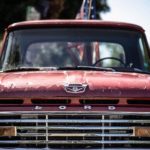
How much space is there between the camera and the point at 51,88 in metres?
5.16

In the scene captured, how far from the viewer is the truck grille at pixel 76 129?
16.9 ft

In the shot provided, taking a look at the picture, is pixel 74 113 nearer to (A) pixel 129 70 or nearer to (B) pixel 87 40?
(A) pixel 129 70

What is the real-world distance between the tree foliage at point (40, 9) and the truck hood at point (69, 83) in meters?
19.9

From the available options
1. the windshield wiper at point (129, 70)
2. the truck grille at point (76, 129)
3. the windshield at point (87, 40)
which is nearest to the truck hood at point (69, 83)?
the truck grille at point (76, 129)

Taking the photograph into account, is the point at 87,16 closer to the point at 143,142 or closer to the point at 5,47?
the point at 5,47

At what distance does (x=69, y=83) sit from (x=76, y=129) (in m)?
0.38

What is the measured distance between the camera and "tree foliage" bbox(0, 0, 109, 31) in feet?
86.9

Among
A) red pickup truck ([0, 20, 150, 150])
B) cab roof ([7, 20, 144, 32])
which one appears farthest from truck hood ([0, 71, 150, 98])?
cab roof ([7, 20, 144, 32])

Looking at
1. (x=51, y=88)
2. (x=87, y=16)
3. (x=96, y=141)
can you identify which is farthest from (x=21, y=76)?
(x=87, y=16)

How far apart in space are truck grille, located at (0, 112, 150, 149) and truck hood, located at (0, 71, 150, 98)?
0.54 feet

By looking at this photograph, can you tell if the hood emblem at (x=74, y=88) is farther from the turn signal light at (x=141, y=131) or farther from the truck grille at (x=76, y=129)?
the turn signal light at (x=141, y=131)

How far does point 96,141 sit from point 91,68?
1.03 m

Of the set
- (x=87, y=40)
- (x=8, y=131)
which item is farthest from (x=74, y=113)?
(x=87, y=40)

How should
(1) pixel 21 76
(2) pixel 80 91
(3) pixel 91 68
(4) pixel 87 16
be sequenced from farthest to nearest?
(4) pixel 87 16, (3) pixel 91 68, (1) pixel 21 76, (2) pixel 80 91
